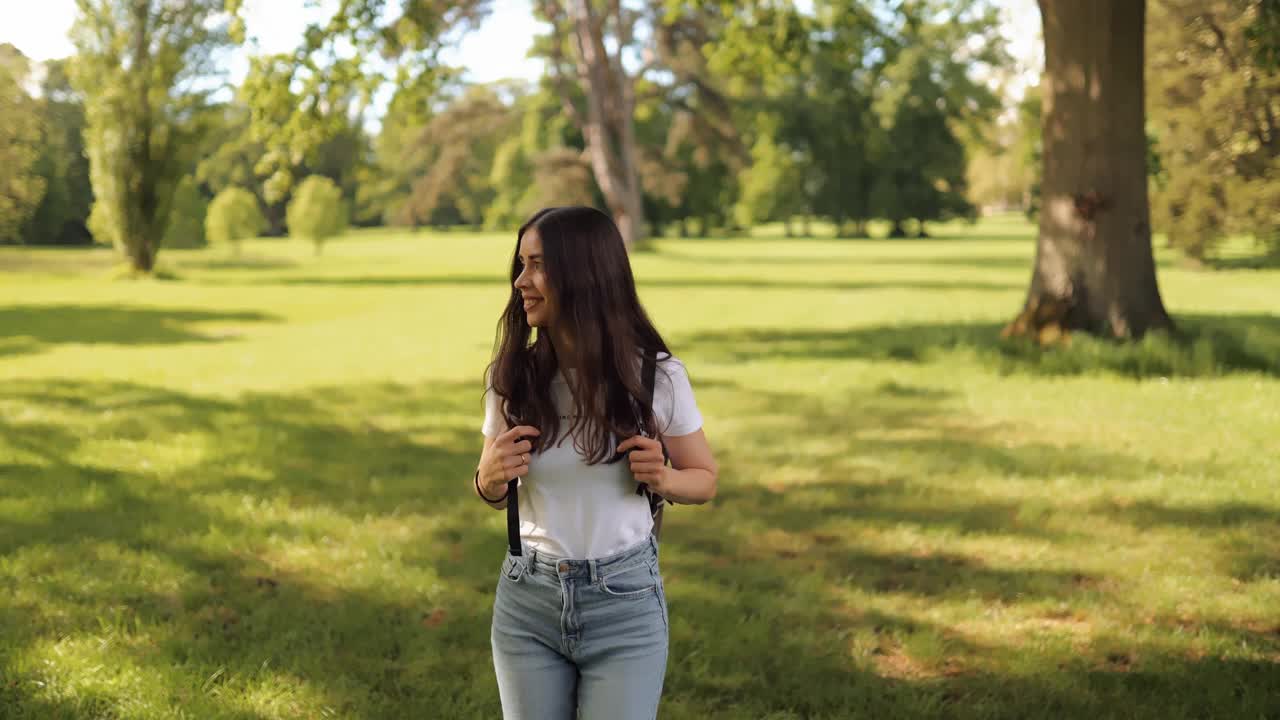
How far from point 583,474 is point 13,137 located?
34.9 meters

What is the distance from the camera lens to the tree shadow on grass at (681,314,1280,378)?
12.7 meters

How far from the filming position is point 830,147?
3086 inches

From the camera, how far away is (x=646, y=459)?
2660 millimetres

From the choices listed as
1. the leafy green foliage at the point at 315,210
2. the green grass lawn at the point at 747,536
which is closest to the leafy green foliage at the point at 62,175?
the leafy green foliage at the point at 315,210

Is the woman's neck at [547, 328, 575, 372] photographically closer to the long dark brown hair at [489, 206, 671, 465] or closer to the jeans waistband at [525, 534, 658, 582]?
the long dark brown hair at [489, 206, 671, 465]

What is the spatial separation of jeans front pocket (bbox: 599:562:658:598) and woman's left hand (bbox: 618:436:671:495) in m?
0.22

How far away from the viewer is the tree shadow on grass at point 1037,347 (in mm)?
12727

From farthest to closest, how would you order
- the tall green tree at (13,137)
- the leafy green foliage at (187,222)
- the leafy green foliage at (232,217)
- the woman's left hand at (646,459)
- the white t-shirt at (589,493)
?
1. the leafy green foliage at (187,222)
2. the leafy green foliage at (232,217)
3. the tall green tree at (13,137)
4. the white t-shirt at (589,493)
5. the woman's left hand at (646,459)

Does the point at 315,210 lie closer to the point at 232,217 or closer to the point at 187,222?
the point at 232,217

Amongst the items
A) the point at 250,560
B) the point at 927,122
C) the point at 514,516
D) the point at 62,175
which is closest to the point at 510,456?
the point at 514,516

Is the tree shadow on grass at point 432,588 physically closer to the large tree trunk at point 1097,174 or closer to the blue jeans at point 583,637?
the blue jeans at point 583,637

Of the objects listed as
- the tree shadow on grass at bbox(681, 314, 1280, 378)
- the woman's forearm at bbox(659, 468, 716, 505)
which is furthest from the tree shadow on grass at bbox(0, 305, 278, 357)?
the woman's forearm at bbox(659, 468, 716, 505)

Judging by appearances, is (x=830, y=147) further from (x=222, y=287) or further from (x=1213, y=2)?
(x=222, y=287)

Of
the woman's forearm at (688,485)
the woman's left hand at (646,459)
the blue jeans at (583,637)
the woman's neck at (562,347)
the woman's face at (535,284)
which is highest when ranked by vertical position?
the woman's face at (535,284)
